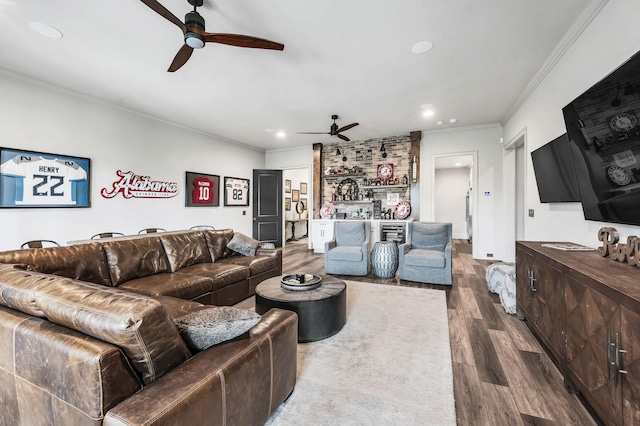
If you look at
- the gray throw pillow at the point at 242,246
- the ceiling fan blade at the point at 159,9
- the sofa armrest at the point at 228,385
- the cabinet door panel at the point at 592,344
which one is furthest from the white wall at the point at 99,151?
the cabinet door panel at the point at 592,344

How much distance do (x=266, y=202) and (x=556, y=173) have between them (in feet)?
20.3

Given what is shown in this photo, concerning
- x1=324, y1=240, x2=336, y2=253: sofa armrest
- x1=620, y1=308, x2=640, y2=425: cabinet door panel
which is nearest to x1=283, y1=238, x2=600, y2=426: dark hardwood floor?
x1=620, y1=308, x2=640, y2=425: cabinet door panel

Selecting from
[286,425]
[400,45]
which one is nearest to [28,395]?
[286,425]

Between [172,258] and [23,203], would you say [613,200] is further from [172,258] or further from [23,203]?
[23,203]

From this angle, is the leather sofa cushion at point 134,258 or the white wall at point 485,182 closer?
the leather sofa cushion at point 134,258

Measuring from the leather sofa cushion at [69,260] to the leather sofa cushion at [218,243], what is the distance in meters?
1.24

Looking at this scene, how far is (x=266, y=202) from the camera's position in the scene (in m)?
7.58

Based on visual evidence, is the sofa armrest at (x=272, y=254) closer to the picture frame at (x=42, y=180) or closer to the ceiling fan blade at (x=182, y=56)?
the ceiling fan blade at (x=182, y=56)

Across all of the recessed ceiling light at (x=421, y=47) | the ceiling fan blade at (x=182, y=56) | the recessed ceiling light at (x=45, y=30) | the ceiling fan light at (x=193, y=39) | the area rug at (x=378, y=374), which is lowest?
the area rug at (x=378, y=374)

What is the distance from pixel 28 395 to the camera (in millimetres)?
1106

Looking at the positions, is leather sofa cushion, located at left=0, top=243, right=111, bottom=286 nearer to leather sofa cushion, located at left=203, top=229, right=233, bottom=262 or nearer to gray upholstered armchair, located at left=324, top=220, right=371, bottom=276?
leather sofa cushion, located at left=203, top=229, right=233, bottom=262

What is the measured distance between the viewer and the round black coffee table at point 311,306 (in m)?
2.32

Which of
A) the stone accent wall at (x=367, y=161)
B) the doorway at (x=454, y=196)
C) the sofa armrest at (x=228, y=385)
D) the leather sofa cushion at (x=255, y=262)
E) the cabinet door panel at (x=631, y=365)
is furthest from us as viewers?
the doorway at (x=454, y=196)

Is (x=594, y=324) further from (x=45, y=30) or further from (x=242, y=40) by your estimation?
(x=45, y=30)
